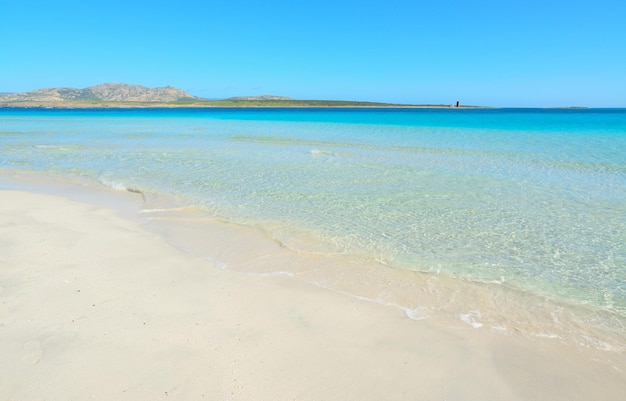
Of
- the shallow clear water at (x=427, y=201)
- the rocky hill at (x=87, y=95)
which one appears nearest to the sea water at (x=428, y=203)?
the shallow clear water at (x=427, y=201)

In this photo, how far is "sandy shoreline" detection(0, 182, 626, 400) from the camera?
3225 mm

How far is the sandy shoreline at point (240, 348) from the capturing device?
127 inches

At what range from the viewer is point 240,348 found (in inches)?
146

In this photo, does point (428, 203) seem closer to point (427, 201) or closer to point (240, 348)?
point (427, 201)

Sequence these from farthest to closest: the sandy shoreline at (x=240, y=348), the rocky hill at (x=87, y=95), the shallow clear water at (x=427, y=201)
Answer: the rocky hill at (x=87, y=95)
the shallow clear water at (x=427, y=201)
the sandy shoreline at (x=240, y=348)

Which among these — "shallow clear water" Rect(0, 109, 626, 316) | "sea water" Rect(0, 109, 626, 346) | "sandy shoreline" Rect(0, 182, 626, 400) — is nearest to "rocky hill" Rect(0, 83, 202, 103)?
"shallow clear water" Rect(0, 109, 626, 316)

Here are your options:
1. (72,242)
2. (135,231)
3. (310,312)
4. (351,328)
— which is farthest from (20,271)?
(351,328)

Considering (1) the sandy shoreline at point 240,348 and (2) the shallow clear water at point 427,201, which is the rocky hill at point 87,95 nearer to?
(2) the shallow clear water at point 427,201

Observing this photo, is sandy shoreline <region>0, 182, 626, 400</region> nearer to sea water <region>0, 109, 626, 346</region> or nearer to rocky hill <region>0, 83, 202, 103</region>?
sea water <region>0, 109, 626, 346</region>

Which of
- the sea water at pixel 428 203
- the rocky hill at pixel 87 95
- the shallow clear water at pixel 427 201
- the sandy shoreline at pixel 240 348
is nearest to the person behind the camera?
the sandy shoreline at pixel 240 348

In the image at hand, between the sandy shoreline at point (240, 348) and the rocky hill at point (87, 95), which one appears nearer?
the sandy shoreline at point (240, 348)

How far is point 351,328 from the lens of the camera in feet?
13.5

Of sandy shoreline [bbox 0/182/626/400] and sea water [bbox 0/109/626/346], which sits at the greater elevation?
sea water [bbox 0/109/626/346]

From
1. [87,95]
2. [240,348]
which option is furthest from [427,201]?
[87,95]
